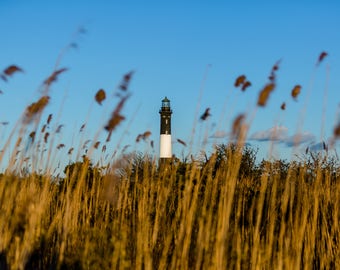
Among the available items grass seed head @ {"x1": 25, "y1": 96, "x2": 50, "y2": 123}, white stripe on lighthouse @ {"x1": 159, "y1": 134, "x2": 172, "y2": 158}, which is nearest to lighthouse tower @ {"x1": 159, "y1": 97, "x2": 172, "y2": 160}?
white stripe on lighthouse @ {"x1": 159, "y1": 134, "x2": 172, "y2": 158}

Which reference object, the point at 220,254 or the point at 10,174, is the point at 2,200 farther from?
the point at 220,254

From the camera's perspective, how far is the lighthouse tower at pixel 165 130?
2233 cm

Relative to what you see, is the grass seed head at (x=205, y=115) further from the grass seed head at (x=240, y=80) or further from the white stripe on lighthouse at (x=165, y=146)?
the white stripe on lighthouse at (x=165, y=146)

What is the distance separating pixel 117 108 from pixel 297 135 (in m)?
1.00

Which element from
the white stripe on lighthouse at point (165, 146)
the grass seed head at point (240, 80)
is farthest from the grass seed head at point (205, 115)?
the white stripe on lighthouse at point (165, 146)

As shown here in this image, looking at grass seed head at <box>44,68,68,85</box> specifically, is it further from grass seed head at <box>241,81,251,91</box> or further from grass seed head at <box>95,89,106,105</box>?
grass seed head at <box>241,81,251,91</box>

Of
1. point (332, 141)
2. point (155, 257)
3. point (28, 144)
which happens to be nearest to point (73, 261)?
point (155, 257)

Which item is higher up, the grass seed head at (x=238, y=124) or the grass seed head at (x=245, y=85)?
the grass seed head at (x=245, y=85)

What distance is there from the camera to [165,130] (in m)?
23.8

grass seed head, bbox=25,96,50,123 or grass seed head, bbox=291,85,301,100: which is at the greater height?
grass seed head, bbox=291,85,301,100

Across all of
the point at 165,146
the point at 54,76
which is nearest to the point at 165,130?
the point at 165,146

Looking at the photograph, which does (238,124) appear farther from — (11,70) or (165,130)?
(165,130)

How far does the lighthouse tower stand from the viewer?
22328 mm

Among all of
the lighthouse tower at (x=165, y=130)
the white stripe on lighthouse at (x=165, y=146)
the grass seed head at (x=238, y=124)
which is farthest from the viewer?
the lighthouse tower at (x=165, y=130)
